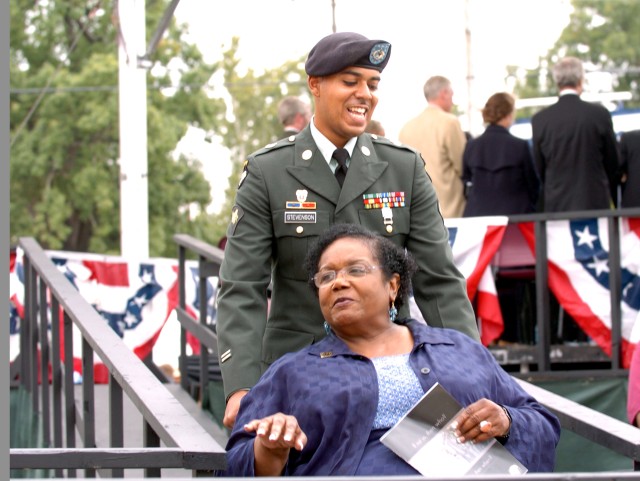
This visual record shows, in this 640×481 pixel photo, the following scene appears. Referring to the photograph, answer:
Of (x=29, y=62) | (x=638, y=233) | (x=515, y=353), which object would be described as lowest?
(x=515, y=353)

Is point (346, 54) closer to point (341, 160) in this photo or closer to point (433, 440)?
point (341, 160)

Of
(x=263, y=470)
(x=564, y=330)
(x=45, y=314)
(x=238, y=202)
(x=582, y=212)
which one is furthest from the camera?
(x=564, y=330)

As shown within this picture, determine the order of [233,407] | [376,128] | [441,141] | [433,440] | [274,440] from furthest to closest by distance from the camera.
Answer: [441,141] < [376,128] < [233,407] < [433,440] < [274,440]

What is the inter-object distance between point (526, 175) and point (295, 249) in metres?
4.57

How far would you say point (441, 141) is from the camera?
8.32 metres

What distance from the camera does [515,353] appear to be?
7.89 m

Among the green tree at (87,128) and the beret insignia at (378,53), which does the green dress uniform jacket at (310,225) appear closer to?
the beret insignia at (378,53)

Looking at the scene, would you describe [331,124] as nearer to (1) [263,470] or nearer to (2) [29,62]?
(1) [263,470]

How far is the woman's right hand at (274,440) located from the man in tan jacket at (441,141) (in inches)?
209

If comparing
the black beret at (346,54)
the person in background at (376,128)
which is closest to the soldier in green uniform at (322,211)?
the black beret at (346,54)

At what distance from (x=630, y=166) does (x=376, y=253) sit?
181 inches

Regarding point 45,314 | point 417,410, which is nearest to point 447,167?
point 45,314

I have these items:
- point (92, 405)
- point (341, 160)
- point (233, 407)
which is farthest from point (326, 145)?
point (92, 405)

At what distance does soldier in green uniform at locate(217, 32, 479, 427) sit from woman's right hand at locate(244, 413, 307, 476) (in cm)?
57
